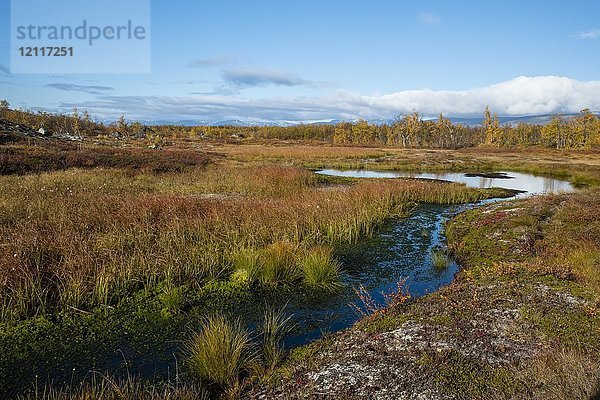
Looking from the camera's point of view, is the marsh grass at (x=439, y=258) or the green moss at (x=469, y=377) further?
the marsh grass at (x=439, y=258)

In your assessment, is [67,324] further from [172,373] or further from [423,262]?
[423,262]

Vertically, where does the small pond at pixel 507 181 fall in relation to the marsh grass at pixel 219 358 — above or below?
above

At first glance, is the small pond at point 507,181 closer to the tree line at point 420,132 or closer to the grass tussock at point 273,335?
the grass tussock at point 273,335

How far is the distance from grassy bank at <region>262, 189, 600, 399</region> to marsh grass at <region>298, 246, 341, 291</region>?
2378 mm

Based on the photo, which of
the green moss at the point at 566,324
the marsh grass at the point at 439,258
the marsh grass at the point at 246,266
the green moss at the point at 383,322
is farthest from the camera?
the marsh grass at the point at 439,258

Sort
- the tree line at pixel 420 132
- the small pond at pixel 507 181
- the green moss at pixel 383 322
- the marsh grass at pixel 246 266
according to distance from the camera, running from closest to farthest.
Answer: the green moss at pixel 383 322 < the marsh grass at pixel 246 266 < the small pond at pixel 507 181 < the tree line at pixel 420 132

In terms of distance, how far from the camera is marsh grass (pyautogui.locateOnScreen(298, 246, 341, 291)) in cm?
1020

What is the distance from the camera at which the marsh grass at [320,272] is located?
1020 centimetres

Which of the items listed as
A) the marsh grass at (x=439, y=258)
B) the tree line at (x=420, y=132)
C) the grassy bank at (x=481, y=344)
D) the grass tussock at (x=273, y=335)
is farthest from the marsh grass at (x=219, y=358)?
the tree line at (x=420, y=132)

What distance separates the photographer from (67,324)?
25.4ft

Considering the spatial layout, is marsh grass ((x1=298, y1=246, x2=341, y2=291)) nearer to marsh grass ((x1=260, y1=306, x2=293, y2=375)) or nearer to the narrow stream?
the narrow stream

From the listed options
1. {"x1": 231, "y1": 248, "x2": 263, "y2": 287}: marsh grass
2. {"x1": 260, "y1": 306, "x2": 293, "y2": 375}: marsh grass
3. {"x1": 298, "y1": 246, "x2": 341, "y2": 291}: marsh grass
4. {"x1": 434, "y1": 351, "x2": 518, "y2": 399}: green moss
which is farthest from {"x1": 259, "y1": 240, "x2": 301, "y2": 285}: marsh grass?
{"x1": 434, "y1": 351, "x2": 518, "y2": 399}: green moss

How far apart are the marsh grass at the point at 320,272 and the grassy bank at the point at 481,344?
2.38 meters

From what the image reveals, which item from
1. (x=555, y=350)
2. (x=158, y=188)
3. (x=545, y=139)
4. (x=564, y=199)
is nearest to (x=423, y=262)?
(x=555, y=350)
